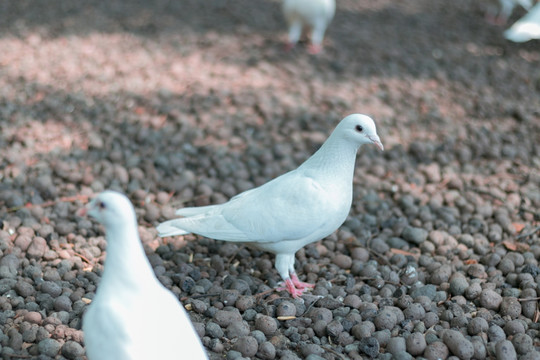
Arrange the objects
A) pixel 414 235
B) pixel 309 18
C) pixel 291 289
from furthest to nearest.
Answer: pixel 309 18
pixel 414 235
pixel 291 289

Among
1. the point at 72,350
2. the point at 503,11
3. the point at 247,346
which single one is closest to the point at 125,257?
the point at 72,350

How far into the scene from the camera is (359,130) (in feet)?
11.1

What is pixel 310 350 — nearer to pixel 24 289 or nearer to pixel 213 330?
pixel 213 330

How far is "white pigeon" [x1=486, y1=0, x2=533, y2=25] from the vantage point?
8.63m

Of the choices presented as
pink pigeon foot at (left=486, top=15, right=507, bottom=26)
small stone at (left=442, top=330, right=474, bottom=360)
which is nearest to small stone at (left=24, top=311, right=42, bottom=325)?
small stone at (left=442, top=330, right=474, bottom=360)

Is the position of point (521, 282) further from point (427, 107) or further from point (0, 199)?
point (0, 199)

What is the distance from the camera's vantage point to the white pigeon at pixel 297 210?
3312 millimetres

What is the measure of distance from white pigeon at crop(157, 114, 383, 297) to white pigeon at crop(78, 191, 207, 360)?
44.2 inches

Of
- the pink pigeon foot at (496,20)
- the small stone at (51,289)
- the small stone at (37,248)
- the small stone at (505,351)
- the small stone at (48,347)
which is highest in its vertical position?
the pink pigeon foot at (496,20)

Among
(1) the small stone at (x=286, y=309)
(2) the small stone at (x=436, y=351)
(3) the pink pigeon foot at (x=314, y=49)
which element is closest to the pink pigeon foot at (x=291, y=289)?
(1) the small stone at (x=286, y=309)

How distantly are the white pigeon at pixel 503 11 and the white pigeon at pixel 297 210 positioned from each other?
6479 mm

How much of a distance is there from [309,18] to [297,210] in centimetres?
463

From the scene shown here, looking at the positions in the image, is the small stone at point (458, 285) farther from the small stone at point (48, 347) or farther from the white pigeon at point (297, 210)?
the small stone at point (48, 347)

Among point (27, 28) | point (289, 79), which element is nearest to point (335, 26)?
point (289, 79)
